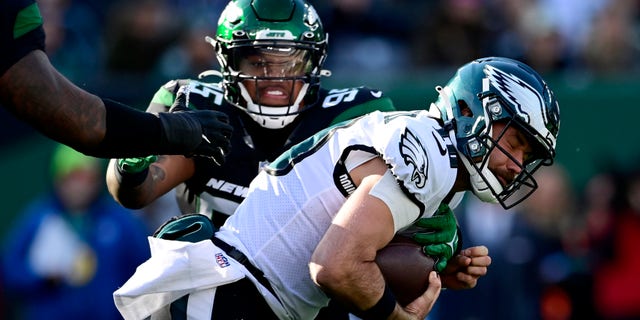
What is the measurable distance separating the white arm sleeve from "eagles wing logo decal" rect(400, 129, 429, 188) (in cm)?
6

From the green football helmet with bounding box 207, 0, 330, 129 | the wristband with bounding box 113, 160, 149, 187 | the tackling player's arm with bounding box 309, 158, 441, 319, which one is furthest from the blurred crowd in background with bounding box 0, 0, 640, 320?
the tackling player's arm with bounding box 309, 158, 441, 319

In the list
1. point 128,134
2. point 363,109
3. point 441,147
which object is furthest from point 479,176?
point 128,134

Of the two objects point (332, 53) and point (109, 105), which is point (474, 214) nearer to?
point (332, 53)

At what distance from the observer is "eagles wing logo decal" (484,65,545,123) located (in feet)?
14.1

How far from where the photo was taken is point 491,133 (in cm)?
427

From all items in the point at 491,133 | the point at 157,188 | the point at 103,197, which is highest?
the point at 491,133

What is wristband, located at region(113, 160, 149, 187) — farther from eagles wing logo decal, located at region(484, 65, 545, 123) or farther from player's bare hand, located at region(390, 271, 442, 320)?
eagles wing logo decal, located at region(484, 65, 545, 123)

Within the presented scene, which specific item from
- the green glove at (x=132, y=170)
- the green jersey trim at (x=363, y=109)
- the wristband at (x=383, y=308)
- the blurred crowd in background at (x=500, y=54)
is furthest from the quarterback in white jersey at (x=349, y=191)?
the blurred crowd in background at (x=500, y=54)

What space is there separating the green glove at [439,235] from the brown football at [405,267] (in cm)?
3

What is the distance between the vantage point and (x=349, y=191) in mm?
4219

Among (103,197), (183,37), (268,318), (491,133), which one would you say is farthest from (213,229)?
(183,37)

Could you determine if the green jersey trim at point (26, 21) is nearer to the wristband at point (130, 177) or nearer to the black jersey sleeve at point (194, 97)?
the wristband at point (130, 177)

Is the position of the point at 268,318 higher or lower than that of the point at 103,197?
higher

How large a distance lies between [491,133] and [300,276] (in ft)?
2.69
